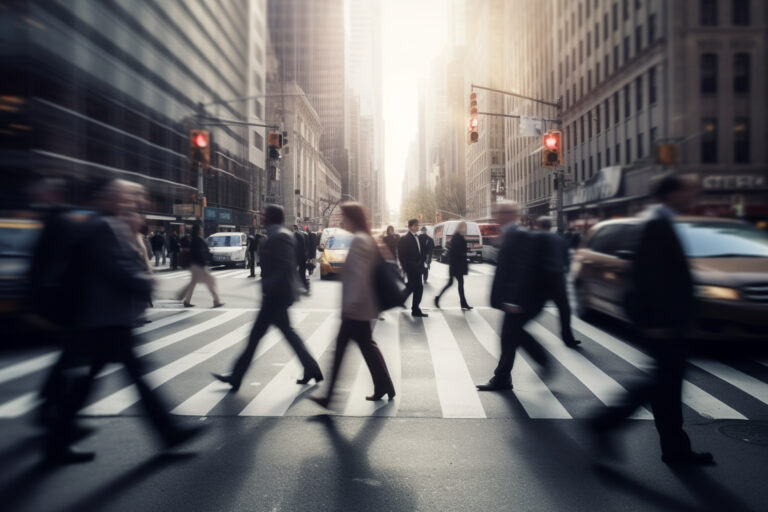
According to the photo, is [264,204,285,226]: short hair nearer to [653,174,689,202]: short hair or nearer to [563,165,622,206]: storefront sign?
[653,174,689,202]: short hair

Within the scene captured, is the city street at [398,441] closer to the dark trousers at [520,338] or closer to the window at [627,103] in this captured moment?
the dark trousers at [520,338]

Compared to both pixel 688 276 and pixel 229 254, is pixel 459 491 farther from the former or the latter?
pixel 229 254

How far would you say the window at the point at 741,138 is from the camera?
105 ft

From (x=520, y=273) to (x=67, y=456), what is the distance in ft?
12.5

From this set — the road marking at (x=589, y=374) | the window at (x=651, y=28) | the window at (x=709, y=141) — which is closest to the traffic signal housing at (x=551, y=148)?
the road marking at (x=589, y=374)

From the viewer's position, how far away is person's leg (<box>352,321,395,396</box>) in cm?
517

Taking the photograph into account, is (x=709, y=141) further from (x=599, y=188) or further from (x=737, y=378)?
(x=737, y=378)

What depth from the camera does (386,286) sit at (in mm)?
5086

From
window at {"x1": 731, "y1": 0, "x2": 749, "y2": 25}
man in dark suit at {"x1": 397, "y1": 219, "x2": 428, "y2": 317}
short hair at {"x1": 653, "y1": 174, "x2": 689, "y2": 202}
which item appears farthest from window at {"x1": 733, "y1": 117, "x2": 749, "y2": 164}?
A: short hair at {"x1": 653, "y1": 174, "x2": 689, "y2": 202}

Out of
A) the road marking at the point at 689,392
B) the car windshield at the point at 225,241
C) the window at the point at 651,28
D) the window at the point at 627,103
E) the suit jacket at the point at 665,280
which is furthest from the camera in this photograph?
the window at the point at 627,103

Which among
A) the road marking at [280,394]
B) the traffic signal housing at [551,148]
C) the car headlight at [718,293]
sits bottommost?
the road marking at [280,394]

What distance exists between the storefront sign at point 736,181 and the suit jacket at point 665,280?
106 feet

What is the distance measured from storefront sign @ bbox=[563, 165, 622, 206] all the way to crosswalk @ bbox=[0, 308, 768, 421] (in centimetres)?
3143

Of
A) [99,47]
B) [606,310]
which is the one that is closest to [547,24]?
[99,47]
